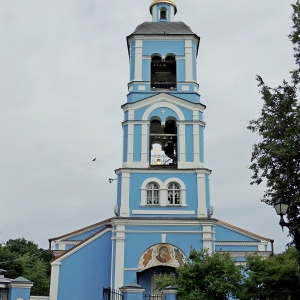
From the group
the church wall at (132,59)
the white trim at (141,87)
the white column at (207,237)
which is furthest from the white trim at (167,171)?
the church wall at (132,59)

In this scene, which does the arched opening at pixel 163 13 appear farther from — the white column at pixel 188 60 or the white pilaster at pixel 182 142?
the white pilaster at pixel 182 142

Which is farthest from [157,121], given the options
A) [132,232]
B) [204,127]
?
[132,232]

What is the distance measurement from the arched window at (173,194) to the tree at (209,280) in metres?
4.86

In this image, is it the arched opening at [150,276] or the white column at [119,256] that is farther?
the arched opening at [150,276]

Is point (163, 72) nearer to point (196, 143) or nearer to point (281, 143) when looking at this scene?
point (196, 143)

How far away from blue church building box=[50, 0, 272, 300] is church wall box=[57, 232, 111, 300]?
4 cm

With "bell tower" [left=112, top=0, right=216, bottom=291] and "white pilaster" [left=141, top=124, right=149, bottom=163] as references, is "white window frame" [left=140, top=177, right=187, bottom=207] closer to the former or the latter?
"bell tower" [left=112, top=0, right=216, bottom=291]

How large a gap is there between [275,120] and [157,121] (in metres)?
10.6

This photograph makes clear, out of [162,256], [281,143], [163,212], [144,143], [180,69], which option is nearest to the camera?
[281,143]

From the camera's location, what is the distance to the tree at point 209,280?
50.0ft

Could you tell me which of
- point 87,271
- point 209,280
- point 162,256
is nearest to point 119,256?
point 162,256

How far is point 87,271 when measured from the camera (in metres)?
20.8

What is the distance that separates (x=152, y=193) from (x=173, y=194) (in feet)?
2.81

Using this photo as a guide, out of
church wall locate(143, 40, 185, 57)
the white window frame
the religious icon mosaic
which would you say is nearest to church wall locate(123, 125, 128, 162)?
the white window frame
